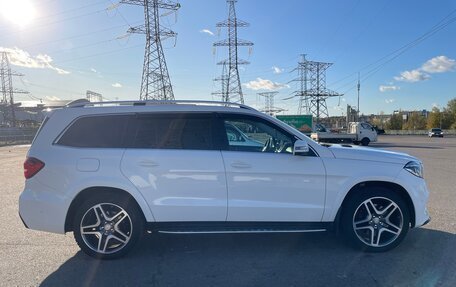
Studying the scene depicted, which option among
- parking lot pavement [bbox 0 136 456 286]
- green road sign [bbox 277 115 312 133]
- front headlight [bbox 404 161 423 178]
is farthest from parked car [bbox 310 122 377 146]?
front headlight [bbox 404 161 423 178]

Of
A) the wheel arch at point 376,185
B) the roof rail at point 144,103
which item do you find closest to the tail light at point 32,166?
the roof rail at point 144,103

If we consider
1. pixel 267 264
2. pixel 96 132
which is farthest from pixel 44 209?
pixel 267 264

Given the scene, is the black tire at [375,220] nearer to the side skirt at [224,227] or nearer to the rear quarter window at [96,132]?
the side skirt at [224,227]

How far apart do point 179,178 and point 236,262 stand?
47.1 inches

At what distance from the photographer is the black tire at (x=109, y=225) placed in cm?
462

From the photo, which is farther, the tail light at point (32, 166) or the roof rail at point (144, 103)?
the roof rail at point (144, 103)

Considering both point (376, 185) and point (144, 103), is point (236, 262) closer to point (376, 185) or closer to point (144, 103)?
point (376, 185)

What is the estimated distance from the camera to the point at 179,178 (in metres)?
4.54

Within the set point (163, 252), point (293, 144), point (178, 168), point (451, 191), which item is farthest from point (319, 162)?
point (451, 191)

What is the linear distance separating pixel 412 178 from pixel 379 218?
0.64 meters

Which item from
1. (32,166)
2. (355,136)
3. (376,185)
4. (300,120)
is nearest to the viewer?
(32,166)

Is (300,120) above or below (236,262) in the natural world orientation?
above

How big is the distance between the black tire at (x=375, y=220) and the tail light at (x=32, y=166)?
372 centimetres

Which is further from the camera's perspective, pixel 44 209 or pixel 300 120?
pixel 300 120
